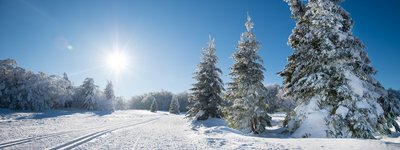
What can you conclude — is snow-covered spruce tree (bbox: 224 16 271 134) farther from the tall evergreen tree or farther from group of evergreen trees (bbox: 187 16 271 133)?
the tall evergreen tree

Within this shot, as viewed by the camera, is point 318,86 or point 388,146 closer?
point 388,146

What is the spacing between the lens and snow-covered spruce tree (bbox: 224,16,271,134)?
18766 mm

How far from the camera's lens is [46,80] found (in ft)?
138

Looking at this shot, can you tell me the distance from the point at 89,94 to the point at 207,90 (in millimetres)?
45612

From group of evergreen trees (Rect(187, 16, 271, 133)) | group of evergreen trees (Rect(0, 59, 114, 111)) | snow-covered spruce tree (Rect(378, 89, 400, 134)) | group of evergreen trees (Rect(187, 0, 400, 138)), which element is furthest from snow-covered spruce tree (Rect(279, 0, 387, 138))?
group of evergreen trees (Rect(0, 59, 114, 111))

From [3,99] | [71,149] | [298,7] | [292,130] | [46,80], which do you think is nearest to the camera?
[71,149]

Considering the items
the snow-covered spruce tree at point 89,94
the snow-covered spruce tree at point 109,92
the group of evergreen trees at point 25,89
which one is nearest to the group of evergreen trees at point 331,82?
the group of evergreen trees at point 25,89

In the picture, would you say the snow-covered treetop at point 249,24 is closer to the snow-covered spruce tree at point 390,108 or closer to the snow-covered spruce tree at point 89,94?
the snow-covered spruce tree at point 390,108

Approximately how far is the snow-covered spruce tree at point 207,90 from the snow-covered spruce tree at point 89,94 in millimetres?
42691

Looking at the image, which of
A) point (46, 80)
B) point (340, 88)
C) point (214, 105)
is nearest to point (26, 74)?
point (46, 80)

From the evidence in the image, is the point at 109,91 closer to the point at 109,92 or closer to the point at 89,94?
the point at 109,92

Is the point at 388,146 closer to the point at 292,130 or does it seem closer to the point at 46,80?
the point at 292,130

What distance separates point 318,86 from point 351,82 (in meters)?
1.60

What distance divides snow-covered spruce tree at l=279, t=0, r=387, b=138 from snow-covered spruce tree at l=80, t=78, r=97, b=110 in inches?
2270
